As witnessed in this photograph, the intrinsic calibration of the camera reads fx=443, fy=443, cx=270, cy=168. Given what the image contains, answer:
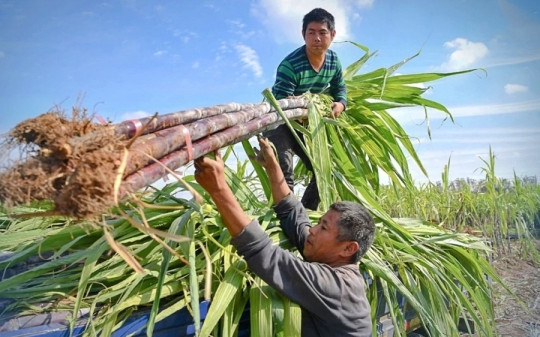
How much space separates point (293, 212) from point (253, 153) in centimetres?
51

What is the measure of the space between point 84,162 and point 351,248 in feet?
4.14

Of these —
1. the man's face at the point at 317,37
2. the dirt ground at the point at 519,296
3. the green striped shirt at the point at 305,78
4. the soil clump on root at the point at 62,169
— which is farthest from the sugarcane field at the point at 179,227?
the dirt ground at the point at 519,296

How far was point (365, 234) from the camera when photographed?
1.94 m

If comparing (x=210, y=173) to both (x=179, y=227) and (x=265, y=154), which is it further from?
(x=265, y=154)

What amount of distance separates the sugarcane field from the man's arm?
0.06 m

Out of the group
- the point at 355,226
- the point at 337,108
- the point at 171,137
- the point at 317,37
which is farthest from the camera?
the point at 317,37

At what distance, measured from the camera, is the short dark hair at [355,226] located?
74.8 inches

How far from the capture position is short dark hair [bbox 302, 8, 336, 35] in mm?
2953

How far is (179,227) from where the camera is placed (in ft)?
5.69

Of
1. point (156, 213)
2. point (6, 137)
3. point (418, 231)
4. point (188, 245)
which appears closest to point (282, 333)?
point (188, 245)

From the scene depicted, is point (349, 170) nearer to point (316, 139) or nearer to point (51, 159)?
point (316, 139)

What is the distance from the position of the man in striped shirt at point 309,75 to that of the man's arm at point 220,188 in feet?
3.81

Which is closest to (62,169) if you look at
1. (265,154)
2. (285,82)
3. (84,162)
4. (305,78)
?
(84,162)

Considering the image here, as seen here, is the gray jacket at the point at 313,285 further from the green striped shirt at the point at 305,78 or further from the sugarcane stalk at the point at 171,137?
the green striped shirt at the point at 305,78
